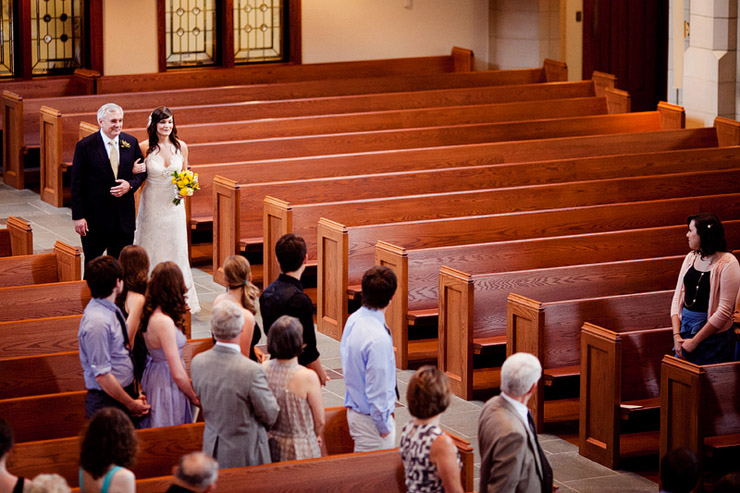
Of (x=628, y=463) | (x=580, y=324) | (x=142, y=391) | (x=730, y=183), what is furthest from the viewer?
(x=730, y=183)

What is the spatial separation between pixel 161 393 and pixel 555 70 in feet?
30.1

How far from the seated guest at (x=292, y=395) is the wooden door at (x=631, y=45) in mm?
9806

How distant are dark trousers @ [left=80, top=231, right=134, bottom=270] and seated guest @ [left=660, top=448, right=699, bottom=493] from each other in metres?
4.35

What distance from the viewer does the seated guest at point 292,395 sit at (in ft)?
14.4

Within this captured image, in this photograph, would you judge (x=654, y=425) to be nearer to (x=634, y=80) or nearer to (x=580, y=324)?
(x=580, y=324)

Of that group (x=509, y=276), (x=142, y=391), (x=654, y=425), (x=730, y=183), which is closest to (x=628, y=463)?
(x=654, y=425)

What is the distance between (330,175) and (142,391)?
16.1 ft

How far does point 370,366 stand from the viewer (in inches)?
188

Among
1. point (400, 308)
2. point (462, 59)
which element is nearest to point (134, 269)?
point (400, 308)

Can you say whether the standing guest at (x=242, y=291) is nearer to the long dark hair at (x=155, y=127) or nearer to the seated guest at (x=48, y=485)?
the seated guest at (x=48, y=485)

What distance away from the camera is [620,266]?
7445 millimetres

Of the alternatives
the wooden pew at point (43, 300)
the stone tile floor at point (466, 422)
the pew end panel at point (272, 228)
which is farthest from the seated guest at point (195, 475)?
the pew end panel at point (272, 228)

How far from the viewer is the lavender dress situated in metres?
4.89

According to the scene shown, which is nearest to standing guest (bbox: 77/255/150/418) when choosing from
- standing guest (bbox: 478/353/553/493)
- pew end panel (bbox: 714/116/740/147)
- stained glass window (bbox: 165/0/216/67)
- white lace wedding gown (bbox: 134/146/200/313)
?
standing guest (bbox: 478/353/553/493)
